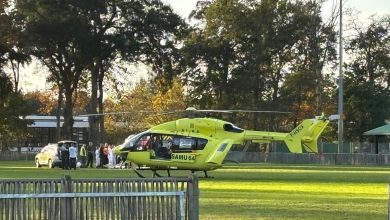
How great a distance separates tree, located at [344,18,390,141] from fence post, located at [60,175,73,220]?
7717 centimetres

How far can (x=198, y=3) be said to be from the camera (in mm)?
95188

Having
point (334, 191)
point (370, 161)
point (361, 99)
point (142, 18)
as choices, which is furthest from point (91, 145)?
point (334, 191)

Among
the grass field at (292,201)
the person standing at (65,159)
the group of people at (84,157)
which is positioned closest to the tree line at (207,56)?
the group of people at (84,157)

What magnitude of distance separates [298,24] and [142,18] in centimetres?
1908

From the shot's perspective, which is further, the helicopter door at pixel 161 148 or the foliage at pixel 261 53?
the foliage at pixel 261 53

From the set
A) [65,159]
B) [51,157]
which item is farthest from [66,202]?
[51,157]

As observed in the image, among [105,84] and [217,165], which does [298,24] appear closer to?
[105,84]

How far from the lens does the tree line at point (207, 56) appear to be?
74.6 m

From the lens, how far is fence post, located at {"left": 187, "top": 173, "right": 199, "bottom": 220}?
14406 millimetres

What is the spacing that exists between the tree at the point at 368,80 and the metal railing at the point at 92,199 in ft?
251

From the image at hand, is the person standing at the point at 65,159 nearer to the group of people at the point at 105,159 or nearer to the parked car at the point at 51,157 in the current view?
the parked car at the point at 51,157

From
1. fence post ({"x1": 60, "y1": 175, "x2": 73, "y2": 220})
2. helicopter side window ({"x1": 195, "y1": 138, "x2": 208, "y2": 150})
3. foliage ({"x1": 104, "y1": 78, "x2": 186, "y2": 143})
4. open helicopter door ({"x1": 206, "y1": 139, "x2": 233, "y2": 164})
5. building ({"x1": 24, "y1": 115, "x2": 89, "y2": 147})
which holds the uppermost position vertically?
foliage ({"x1": 104, "y1": 78, "x2": 186, "y2": 143})

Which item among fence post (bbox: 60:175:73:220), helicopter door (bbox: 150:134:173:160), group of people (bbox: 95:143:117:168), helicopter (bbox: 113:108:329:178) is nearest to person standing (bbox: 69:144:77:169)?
group of people (bbox: 95:143:117:168)

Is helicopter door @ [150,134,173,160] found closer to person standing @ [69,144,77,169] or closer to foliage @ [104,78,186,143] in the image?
person standing @ [69,144,77,169]
